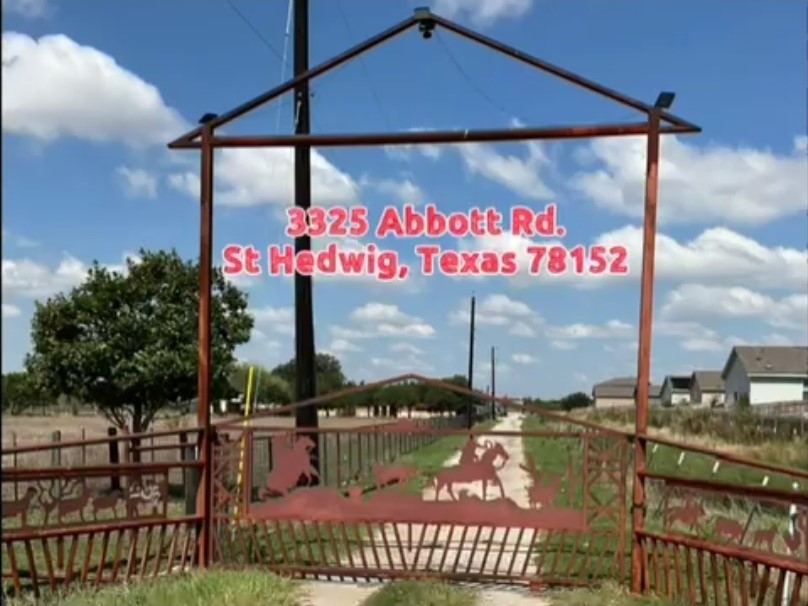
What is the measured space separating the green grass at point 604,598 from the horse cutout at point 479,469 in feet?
2.73

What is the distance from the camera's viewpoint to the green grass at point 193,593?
20.4 feet

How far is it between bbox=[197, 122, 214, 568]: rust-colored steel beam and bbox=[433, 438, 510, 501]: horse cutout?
5.90 feet

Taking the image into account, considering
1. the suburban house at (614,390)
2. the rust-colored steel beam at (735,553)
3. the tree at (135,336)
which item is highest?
the tree at (135,336)

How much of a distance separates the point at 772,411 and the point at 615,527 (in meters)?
29.1

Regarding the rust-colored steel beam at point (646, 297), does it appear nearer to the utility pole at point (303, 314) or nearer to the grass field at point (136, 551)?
the grass field at point (136, 551)

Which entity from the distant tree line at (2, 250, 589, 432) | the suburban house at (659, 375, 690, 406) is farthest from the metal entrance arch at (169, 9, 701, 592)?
the suburban house at (659, 375, 690, 406)

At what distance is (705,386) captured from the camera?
87.3 m

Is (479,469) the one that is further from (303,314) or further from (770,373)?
(770,373)

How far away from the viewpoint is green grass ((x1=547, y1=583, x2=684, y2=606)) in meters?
6.67

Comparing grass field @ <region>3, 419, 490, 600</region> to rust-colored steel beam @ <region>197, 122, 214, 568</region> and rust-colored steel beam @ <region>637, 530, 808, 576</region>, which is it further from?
Result: rust-colored steel beam @ <region>637, 530, 808, 576</region>

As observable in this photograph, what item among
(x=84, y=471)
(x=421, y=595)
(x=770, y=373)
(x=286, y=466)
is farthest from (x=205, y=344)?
(x=770, y=373)

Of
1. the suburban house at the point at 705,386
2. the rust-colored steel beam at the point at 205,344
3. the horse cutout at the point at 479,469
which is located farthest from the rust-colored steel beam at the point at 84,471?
the suburban house at the point at 705,386

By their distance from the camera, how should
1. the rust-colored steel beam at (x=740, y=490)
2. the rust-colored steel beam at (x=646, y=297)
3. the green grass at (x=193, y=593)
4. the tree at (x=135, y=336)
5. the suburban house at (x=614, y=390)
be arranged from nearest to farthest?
the rust-colored steel beam at (x=740, y=490) → the green grass at (x=193, y=593) → the rust-colored steel beam at (x=646, y=297) → the tree at (x=135, y=336) → the suburban house at (x=614, y=390)

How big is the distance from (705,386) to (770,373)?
25.3 meters
